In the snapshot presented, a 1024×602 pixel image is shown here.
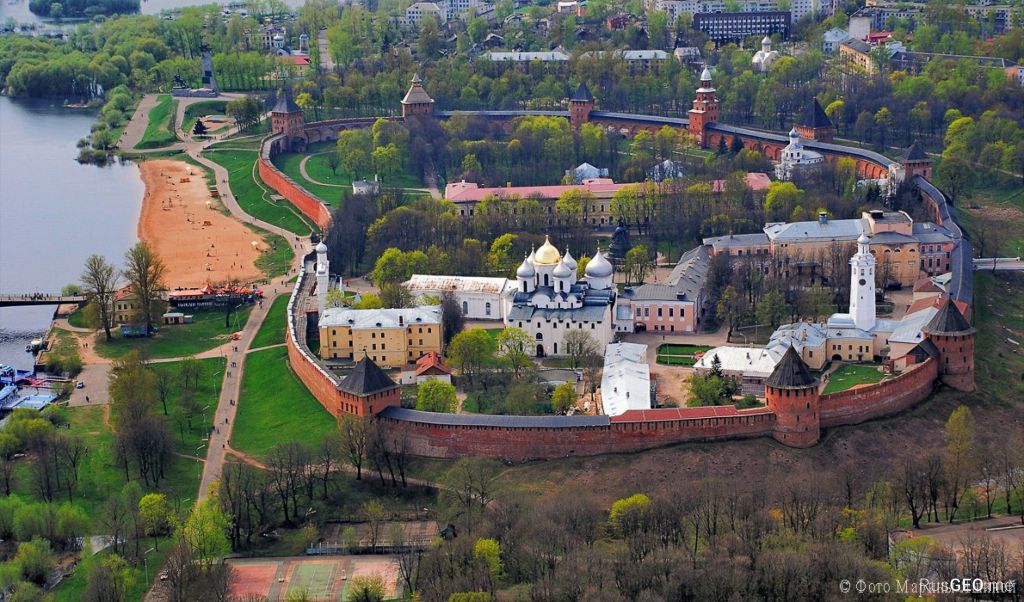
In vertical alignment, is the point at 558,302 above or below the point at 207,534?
above

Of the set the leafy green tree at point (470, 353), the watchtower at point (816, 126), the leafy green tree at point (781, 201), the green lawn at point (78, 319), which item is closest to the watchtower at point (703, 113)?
the watchtower at point (816, 126)

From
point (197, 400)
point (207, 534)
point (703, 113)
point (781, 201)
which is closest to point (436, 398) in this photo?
point (197, 400)

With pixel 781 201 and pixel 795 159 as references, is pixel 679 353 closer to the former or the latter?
pixel 781 201

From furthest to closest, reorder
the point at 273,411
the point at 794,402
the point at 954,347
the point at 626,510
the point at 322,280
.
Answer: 1. the point at 322,280
2. the point at 273,411
3. the point at 954,347
4. the point at 794,402
5. the point at 626,510

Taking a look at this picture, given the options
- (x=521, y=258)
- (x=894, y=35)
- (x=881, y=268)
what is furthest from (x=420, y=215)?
(x=894, y=35)

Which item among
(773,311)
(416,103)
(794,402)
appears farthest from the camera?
(416,103)

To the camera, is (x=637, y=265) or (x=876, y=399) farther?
(x=637, y=265)
